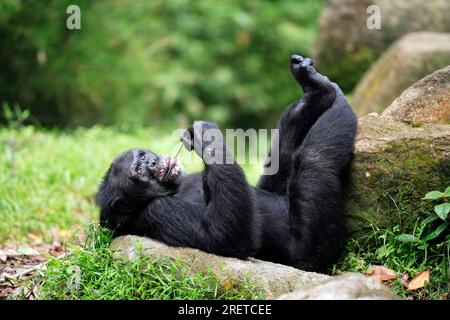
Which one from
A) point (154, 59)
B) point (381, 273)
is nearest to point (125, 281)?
point (381, 273)

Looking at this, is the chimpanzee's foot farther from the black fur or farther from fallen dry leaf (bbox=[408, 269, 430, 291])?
fallen dry leaf (bbox=[408, 269, 430, 291])

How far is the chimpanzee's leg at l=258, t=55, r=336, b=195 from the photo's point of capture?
18.9 feet

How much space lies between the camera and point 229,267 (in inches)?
184

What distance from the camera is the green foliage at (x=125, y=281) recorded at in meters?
4.48

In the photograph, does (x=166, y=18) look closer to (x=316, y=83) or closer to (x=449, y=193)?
(x=316, y=83)

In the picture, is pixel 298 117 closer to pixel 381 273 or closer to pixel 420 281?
pixel 381 273

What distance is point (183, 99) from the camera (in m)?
16.8

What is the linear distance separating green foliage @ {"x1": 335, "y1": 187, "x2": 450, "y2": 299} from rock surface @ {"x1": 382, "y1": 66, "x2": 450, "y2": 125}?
0.92 m

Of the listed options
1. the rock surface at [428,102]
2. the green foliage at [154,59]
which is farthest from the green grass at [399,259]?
the green foliage at [154,59]

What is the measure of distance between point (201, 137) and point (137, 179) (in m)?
0.63

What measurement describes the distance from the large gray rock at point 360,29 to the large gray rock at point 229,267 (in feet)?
25.3

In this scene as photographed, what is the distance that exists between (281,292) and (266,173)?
6.00 feet

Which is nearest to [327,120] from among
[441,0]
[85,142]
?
[85,142]

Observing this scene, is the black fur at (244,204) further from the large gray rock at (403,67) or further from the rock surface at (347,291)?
the large gray rock at (403,67)
